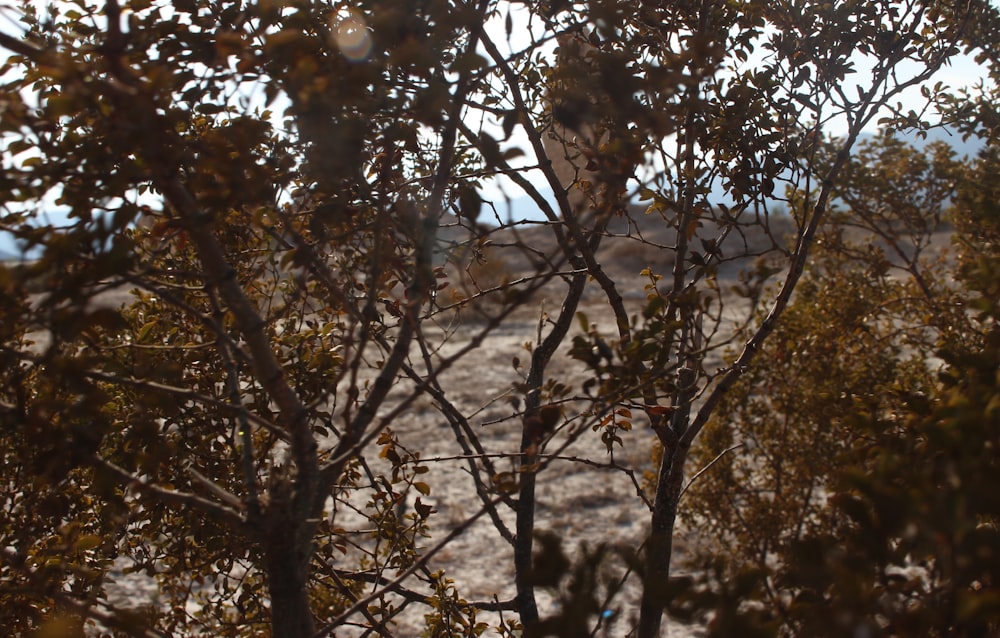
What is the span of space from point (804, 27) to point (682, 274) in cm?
97

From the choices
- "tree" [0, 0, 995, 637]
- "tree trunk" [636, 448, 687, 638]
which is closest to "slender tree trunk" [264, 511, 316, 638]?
"tree" [0, 0, 995, 637]

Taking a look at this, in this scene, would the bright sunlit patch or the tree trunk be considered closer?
the bright sunlit patch

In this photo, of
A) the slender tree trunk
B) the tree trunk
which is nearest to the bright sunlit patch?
the slender tree trunk

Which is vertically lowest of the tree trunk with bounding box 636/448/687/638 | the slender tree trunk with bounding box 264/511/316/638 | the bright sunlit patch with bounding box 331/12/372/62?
the slender tree trunk with bounding box 264/511/316/638

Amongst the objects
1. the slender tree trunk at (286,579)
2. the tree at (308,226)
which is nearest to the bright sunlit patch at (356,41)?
the tree at (308,226)

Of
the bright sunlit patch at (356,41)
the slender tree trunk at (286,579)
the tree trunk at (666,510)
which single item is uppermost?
the bright sunlit patch at (356,41)

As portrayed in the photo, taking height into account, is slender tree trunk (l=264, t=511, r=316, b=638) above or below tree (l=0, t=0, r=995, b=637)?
below

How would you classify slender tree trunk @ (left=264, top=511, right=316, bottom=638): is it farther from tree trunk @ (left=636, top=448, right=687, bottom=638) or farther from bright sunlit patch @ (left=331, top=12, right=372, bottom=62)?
tree trunk @ (left=636, top=448, right=687, bottom=638)

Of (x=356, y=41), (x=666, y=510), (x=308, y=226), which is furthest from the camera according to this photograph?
(x=666, y=510)

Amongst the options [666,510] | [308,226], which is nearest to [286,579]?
[308,226]

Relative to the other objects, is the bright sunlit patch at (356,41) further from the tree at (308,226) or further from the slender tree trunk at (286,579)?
the slender tree trunk at (286,579)

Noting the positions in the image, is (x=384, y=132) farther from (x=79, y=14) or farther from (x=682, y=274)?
(x=682, y=274)

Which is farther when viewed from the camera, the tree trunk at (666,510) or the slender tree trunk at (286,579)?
the tree trunk at (666,510)

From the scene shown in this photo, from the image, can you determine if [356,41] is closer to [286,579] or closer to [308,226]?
[308,226]
